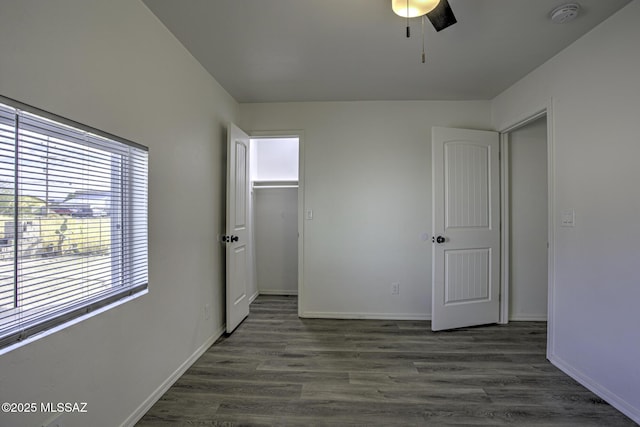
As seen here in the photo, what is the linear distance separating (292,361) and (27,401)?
1641 mm

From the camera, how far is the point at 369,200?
333 centimetres

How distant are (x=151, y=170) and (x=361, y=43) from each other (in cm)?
175

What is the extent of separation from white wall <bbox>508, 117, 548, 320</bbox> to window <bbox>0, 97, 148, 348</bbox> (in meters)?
3.57

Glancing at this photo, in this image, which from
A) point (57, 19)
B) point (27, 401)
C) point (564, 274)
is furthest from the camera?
point (564, 274)

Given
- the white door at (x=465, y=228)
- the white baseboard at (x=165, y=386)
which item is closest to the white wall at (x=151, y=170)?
the white baseboard at (x=165, y=386)

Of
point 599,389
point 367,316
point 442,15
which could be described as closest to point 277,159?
point 367,316

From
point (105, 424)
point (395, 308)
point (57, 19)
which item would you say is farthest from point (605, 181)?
point (105, 424)

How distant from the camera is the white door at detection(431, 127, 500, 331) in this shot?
3006 mm

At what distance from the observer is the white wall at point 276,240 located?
431 centimetres

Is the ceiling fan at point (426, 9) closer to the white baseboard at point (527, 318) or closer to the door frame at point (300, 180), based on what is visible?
the door frame at point (300, 180)

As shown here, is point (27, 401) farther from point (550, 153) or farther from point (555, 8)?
point (550, 153)

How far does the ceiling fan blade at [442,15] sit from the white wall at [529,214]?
82.5 inches

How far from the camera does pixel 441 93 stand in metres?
3.09

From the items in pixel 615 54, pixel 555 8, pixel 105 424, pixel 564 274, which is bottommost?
pixel 105 424
